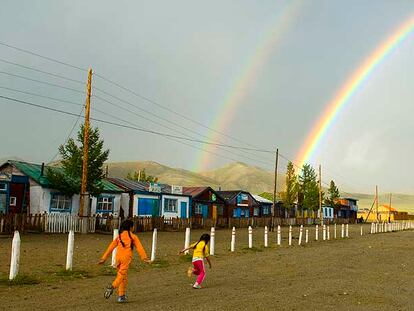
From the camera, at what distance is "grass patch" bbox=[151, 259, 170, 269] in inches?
657

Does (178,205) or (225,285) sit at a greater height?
(178,205)

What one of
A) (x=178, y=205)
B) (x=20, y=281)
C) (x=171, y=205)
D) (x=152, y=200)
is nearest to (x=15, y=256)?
(x=20, y=281)

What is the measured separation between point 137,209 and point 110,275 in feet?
116

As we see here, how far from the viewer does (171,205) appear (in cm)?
5456

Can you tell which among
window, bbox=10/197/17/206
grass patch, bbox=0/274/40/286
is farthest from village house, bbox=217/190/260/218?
grass patch, bbox=0/274/40/286

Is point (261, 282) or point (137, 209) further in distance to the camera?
point (137, 209)

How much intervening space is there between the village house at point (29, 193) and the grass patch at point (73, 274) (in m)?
26.5

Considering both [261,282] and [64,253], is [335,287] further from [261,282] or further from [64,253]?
[64,253]

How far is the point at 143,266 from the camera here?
16.5 m

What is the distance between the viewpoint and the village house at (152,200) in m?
48.8

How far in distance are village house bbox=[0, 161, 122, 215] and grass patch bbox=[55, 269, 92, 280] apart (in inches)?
1042

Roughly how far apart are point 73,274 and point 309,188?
76.1m

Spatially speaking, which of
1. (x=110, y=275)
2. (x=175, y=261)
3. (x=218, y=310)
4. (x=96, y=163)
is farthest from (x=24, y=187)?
(x=218, y=310)

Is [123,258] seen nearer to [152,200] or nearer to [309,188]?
[152,200]
